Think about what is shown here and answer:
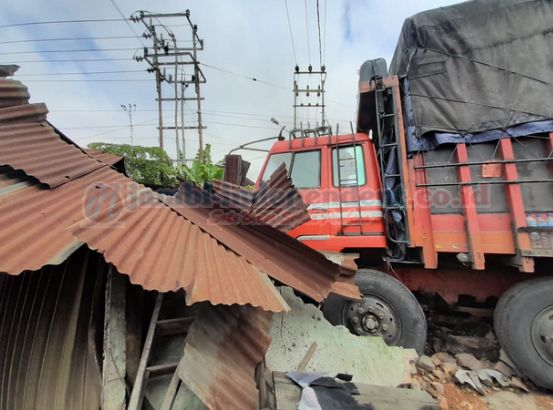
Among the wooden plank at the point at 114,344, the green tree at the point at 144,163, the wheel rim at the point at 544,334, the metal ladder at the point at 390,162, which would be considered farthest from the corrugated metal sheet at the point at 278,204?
the green tree at the point at 144,163

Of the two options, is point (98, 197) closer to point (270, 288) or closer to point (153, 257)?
point (153, 257)

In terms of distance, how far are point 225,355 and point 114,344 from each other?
0.61 meters

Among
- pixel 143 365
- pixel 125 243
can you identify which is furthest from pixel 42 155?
pixel 143 365

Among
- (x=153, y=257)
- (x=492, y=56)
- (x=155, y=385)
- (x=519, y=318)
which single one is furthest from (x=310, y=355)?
(x=492, y=56)

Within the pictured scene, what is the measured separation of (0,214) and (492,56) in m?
4.17

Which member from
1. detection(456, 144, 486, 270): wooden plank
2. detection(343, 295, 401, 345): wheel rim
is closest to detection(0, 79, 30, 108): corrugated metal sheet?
detection(343, 295, 401, 345): wheel rim

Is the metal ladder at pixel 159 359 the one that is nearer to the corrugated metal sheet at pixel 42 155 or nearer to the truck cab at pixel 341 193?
the corrugated metal sheet at pixel 42 155

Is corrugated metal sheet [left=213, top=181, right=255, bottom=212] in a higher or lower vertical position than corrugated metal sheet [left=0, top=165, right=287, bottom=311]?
higher

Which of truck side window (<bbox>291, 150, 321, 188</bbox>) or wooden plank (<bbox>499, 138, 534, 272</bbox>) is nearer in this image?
wooden plank (<bbox>499, 138, 534, 272</bbox>)

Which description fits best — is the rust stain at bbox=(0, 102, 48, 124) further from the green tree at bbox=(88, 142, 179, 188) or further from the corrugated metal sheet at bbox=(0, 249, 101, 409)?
the green tree at bbox=(88, 142, 179, 188)

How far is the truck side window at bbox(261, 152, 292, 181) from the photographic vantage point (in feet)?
12.5

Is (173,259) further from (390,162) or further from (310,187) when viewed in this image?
(390,162)

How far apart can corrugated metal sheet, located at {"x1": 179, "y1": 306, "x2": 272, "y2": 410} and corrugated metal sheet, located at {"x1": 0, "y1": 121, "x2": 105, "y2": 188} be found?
1239 millimetres

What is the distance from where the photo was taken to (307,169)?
369 cm
